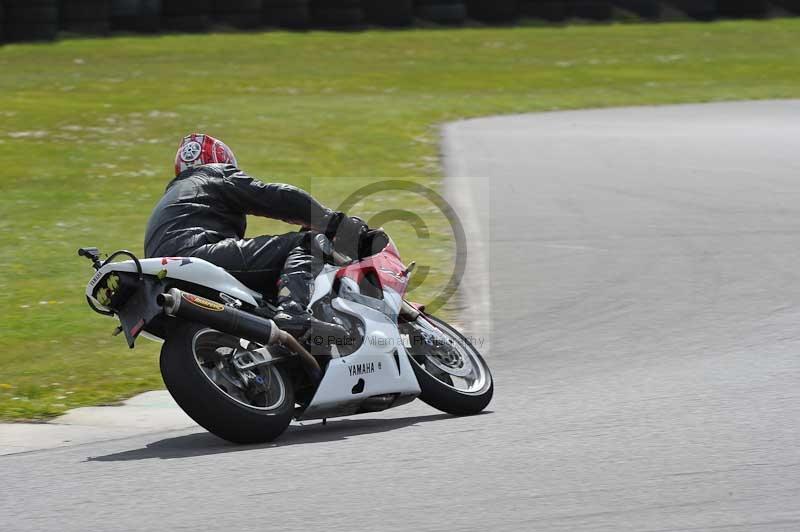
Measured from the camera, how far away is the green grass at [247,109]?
9453mm

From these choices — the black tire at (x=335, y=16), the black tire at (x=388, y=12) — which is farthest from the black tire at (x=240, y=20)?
the black tire at (x=388, y=12)

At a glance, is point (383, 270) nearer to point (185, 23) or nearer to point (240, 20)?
point (185, 23)

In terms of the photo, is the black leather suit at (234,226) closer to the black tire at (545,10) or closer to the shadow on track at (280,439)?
the shadow on track at (280,439)

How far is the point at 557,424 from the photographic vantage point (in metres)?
6.27

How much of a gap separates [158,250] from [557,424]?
205cm

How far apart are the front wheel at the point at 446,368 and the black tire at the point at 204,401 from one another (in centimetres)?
93

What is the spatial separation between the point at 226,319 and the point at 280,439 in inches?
27.1

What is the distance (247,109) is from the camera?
68.2ft

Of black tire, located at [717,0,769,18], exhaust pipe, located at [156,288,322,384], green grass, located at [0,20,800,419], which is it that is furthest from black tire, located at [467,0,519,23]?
exhaust pipe, located at [156,288,322,384]

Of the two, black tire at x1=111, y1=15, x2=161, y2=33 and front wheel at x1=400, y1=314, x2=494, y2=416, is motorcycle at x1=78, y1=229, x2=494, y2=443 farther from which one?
black tire at x1=111, y1=15, x2=161, y2=33

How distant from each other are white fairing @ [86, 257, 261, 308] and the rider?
14 centimetres

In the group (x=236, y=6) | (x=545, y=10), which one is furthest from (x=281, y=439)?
(x=545, y=10)

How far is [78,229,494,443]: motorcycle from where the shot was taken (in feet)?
19.5

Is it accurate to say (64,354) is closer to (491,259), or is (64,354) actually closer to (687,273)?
(491,259)
